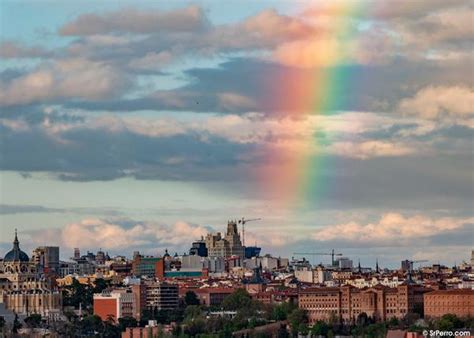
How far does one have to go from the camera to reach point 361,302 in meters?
86.5

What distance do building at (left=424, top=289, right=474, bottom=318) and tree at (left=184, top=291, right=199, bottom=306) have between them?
1471 centimetres

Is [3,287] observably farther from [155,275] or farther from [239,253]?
[239,253]

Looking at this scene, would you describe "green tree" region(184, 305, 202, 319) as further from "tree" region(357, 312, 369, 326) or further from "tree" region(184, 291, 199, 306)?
"tree" region(357, 312, 369, 326)

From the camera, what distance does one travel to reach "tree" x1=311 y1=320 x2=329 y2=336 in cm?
7249

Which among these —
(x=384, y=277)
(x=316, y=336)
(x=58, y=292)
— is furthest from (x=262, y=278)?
(x=316, y=336)

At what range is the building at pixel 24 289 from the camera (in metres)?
95.0

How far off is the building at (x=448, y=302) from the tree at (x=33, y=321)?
1734 cm

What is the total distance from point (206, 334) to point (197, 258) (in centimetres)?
6333

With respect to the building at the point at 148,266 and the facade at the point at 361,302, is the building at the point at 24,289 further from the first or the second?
the building at the point at 148,266

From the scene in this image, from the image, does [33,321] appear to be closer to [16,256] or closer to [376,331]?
[16,256]

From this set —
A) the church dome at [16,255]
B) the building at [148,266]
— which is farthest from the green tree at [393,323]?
the building at [148,266]

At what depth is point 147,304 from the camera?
9294 cm

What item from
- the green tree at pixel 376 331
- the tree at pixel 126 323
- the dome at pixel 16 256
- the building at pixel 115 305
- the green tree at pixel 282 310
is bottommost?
the green tree at pixel 376 331

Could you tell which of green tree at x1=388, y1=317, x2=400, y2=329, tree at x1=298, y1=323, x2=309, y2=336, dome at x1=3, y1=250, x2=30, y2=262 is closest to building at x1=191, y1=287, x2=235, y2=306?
dome at x1=3, y1=250, x2=30, y2=262
